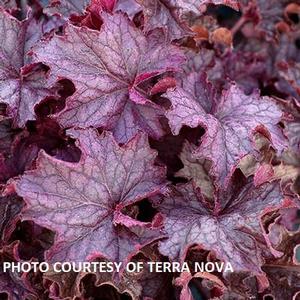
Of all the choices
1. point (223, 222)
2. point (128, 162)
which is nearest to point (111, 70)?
point (128, 162)

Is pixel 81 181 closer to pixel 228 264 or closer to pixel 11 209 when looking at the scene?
pixel 11 209

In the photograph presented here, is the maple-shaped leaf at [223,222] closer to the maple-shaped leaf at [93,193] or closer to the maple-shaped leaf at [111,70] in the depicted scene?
the maple-shaped leaf at [93,193]

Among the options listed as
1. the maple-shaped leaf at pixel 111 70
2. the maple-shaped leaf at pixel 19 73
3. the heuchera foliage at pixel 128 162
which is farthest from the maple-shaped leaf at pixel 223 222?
the maple-shaped leaf at pixel 19 73

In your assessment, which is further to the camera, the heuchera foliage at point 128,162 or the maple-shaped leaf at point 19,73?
the maple-shaped leaf at point 19,73

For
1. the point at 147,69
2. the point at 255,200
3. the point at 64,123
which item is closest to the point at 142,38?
the point at 147,69

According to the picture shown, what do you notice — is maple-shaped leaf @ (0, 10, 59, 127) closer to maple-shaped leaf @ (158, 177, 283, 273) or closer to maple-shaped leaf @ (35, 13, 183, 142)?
maple-shaped leaf @ (35, 13, 183, 142)
